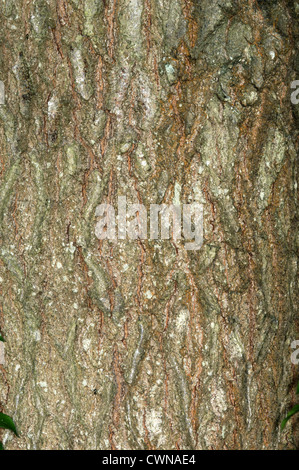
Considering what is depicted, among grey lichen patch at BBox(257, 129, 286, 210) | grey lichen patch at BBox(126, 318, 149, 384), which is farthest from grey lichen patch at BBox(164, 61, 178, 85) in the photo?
grey lichen patch at BBox(126, 318, 149, 384)

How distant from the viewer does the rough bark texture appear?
1.55 m

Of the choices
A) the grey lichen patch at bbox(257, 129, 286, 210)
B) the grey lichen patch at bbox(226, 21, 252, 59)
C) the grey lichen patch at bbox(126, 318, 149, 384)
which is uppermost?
the grey lichen patch at bbox(226, 21, 252, 59)

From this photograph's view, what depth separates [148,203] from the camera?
157 cm

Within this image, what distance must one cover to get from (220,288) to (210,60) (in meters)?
0.73

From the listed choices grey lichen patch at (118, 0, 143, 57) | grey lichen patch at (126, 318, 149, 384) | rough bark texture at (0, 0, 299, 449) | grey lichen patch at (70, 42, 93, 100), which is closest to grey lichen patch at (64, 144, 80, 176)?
rough bark texture at (0, 0, 299, 449)

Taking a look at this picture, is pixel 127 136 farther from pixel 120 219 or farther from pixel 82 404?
pixel 82 404

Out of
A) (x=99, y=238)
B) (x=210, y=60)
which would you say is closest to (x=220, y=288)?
(x=99, y=238)

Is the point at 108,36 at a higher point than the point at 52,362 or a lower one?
higher

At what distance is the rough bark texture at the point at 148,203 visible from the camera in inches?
61.2

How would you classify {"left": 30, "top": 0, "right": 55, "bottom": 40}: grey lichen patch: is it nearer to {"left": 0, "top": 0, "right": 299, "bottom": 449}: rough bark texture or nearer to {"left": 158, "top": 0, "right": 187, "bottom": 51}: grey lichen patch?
{"left": 0, "top": 0, "right": 299, "bottom": 449}: rough bark texture

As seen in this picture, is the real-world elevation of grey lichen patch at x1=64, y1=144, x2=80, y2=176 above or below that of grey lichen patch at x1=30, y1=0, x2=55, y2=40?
below

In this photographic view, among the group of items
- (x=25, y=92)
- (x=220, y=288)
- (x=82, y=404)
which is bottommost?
(x=82, y=404)

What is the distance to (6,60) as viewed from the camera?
1.65 meters
